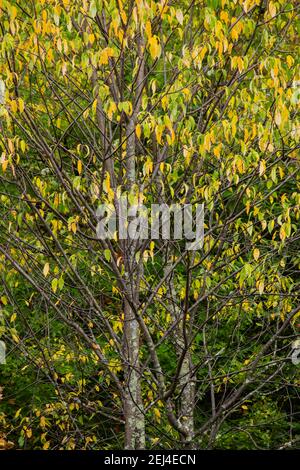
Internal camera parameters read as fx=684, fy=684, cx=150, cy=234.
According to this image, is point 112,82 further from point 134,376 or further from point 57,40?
point 134,376

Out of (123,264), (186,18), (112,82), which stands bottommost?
(123,264)

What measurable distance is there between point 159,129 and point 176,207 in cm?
83

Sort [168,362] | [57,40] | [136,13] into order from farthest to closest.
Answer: [168,362] → [57,40] → [136,13]

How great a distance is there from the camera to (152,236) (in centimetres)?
→ 532

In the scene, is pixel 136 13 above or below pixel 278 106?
above

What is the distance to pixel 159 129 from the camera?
458 centimetres

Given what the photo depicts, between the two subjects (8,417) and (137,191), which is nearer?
(137,191)

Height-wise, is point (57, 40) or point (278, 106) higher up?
point (57, 40)

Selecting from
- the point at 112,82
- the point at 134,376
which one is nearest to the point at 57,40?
the point at 112,82

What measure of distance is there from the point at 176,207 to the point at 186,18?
1993 mm
